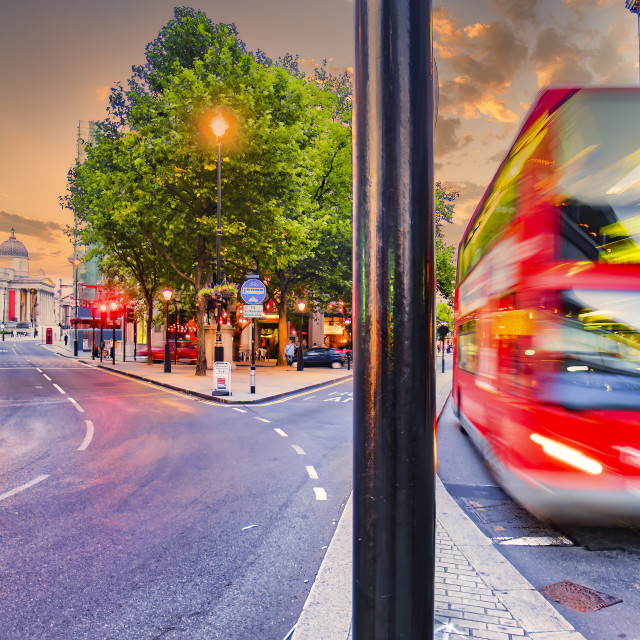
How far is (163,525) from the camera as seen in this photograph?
518cm

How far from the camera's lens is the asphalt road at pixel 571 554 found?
344cm

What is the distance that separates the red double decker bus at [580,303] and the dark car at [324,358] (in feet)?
101

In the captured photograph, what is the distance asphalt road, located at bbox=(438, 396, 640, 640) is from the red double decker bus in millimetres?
373

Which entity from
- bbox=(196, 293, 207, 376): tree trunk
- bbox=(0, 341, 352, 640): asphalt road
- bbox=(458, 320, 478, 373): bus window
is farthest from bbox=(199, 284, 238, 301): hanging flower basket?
bbox=(458, 320, 478, 373): bus window

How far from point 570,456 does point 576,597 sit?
1.08 metres

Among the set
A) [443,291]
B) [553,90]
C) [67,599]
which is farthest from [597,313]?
[443,291]

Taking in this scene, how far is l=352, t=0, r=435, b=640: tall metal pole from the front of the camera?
1.49 m

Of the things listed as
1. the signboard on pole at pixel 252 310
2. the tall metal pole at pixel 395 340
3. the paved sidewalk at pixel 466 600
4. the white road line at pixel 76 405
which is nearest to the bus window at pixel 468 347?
the paved sidewalk at pixel 466 600

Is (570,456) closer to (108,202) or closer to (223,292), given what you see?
(223,292)

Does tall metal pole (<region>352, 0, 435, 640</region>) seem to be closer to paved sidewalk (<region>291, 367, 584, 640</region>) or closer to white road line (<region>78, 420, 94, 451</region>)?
paved sidewalk (<region>291, 367, 584, 640</region>)

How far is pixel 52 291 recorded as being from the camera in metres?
189

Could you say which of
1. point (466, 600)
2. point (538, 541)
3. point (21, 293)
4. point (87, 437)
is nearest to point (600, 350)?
point (538, 541)

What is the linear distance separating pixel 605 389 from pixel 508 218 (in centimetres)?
216

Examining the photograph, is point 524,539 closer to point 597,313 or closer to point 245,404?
point 597,313
